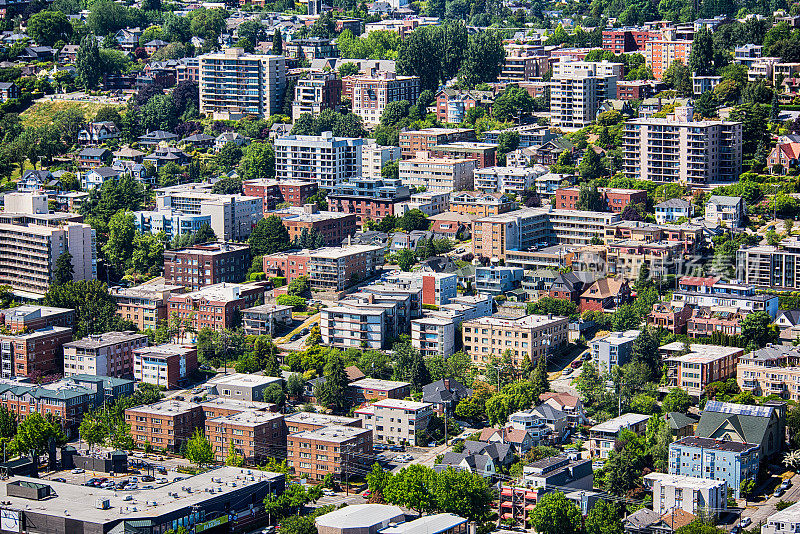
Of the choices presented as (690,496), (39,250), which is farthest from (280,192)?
(690,496)

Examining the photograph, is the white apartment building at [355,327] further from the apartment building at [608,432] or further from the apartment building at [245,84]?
the apartment building at [245,84]

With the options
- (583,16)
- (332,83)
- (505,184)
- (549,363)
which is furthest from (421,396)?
(583,16)

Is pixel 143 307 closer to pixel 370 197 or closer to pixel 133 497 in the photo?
pixel 370 197

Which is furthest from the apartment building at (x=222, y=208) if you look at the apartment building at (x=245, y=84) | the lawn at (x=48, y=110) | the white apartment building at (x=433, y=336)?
the lawn at (x=48, y=110)

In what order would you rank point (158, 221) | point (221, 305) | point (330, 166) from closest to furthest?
point (221, 305)
point (158, 221)
point (330, 166)

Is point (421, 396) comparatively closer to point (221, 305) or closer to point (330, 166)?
point (221, 305)

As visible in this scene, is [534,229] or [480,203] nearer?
[534,229]

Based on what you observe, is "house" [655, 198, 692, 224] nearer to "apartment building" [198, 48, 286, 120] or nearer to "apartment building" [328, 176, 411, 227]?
"apartment building" [328, 176, 411, 227]
